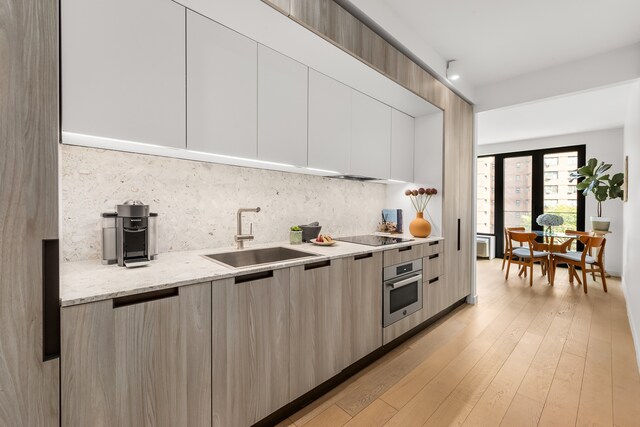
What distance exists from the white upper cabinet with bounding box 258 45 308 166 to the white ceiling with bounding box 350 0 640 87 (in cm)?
64

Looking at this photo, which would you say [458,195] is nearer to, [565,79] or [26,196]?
[565,79]

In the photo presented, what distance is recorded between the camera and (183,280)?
122cm

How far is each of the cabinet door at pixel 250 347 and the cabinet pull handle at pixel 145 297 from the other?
0.57 ft

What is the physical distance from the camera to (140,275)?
1.29 meters

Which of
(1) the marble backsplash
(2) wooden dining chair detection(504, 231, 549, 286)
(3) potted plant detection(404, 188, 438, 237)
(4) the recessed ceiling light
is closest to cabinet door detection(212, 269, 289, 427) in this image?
(1) the marble backsplash

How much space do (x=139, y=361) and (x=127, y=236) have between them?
64 centimetres

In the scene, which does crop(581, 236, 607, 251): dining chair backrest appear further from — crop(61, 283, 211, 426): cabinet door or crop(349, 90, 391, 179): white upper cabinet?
crop(61, 283, 211, 426): cabinet door

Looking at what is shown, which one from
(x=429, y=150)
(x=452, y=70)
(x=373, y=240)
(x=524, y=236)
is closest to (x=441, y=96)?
(x=452, y=70)

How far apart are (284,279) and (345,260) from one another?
519 mm

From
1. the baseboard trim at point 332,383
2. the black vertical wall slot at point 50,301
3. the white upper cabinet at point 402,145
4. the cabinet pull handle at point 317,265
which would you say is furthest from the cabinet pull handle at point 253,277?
the white upper cabinet at point 402,145

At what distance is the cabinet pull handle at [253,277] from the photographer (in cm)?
143

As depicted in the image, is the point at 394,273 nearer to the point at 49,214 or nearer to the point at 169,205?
the point at 169,205

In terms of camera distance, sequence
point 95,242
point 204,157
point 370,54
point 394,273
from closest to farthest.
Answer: point 95,242 < point 204,157 < point 370,54 < point 394,273

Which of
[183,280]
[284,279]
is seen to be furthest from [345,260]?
[183,280]
